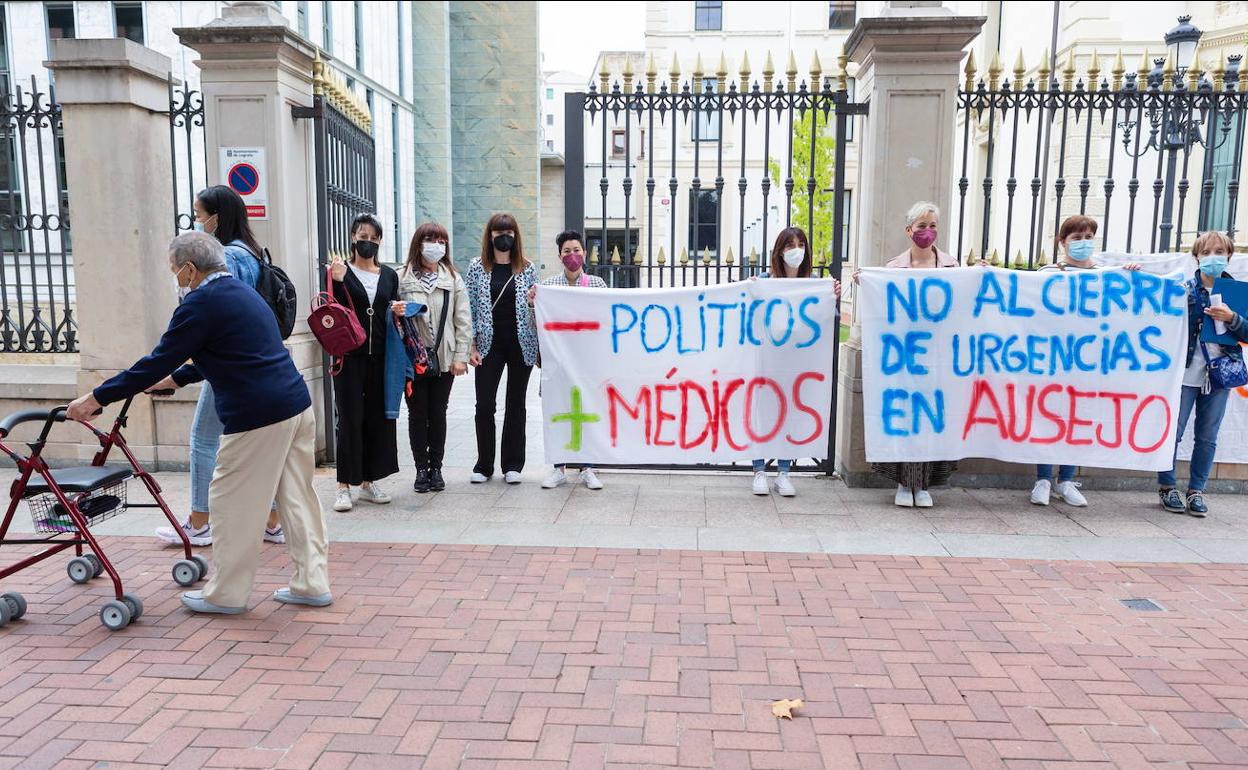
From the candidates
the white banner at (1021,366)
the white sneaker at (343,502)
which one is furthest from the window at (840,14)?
the white sneaker at (343,502)

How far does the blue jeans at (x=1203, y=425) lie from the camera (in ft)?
20.3

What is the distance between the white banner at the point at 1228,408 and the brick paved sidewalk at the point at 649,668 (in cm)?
187

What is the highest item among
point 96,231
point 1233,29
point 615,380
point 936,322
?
point 1233,29

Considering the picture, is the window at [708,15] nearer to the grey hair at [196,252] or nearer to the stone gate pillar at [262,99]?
the stone gate pillar at [262,99]

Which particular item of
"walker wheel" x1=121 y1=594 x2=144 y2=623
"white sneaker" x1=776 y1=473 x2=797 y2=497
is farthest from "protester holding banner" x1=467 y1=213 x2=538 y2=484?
"walker wheel" x1=121 y1=594 x2=144 y2=623

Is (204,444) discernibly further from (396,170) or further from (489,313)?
(396,170)

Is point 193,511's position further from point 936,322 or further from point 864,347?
point 936,322

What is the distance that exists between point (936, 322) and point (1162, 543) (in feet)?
6.58

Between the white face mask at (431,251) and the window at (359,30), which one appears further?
the window at (359,30)

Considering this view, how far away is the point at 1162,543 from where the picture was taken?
5551 millimetres

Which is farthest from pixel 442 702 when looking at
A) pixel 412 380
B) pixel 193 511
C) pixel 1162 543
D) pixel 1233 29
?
pixel 1233 29

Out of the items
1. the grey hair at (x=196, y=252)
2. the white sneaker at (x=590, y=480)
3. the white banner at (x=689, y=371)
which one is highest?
the grey hair at (x=196, y=252)

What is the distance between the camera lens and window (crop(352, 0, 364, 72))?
2638cm

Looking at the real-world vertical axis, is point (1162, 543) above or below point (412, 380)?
below
